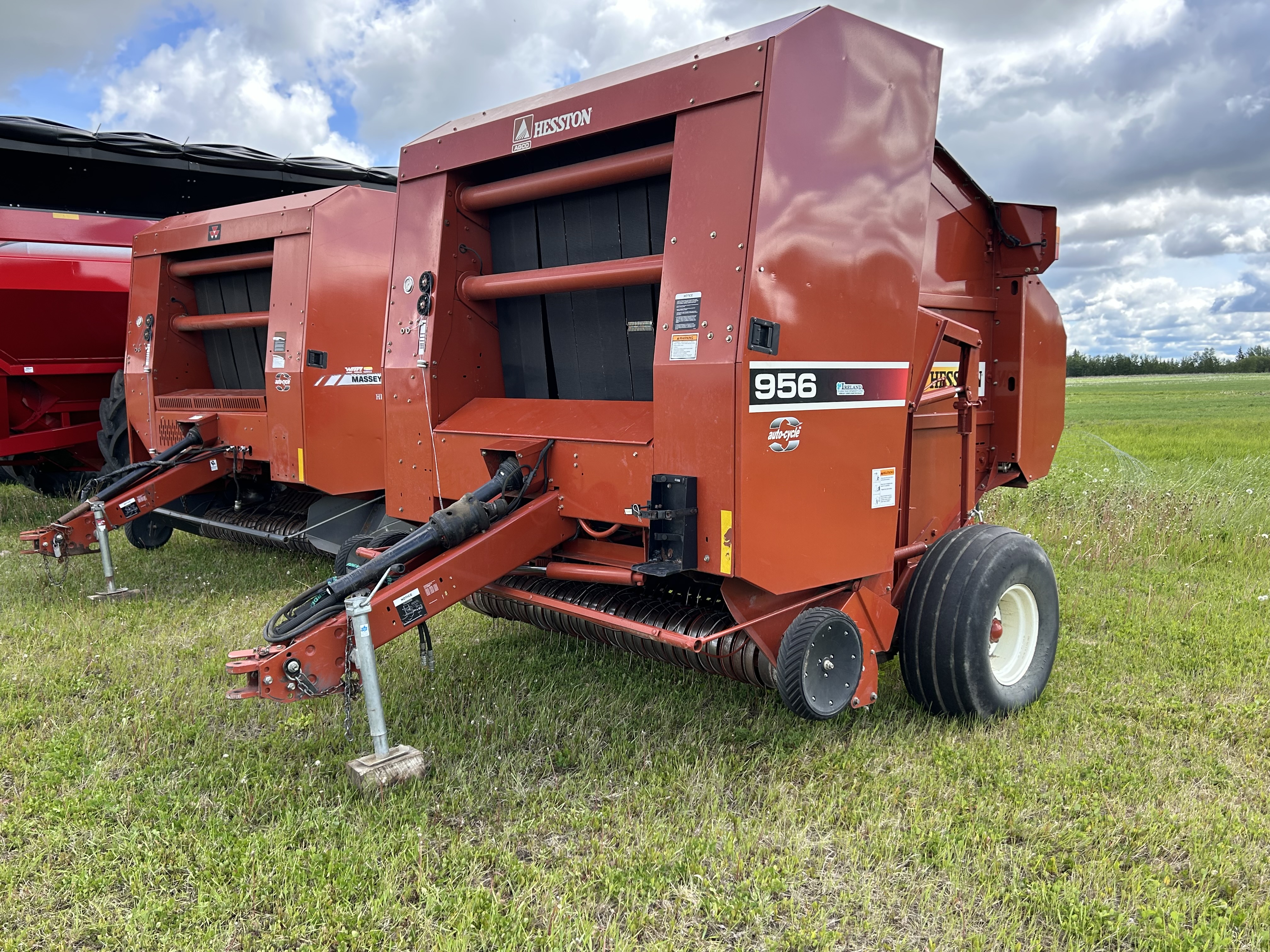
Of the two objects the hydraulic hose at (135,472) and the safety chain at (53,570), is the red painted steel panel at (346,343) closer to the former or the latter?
the hydraulic hose at (135,472)

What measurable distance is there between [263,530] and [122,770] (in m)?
3.43

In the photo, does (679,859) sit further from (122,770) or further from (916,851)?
(122,770)

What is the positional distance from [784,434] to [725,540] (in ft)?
1.36

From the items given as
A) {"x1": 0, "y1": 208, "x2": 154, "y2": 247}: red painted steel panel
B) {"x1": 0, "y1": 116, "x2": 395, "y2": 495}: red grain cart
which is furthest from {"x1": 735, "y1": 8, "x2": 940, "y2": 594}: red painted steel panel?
{"x1": 0, "y1": 208, "x2": 154, "y2": 247}: red painted steel panel

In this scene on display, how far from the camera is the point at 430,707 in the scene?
4051 millimetres

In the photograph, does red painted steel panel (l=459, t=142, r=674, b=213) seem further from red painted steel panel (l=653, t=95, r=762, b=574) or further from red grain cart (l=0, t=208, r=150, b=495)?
red grain cart (l=0, t=208, r=150, b=495)

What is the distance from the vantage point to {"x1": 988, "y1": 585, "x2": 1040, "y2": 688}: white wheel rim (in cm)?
415

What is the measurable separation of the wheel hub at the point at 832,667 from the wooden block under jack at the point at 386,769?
4.52 feet

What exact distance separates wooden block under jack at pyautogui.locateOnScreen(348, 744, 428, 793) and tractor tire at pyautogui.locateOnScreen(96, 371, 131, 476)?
579 cm

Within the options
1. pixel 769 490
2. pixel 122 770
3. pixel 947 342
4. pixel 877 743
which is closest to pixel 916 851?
pixel 877 743

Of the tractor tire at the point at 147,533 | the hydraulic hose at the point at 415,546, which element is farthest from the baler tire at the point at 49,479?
the hydraulic hose at the point at 415,546

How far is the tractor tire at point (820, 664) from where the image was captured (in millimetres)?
3154

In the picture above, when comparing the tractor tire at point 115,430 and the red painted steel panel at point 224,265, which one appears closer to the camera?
the red painted steel panel at point 224,265

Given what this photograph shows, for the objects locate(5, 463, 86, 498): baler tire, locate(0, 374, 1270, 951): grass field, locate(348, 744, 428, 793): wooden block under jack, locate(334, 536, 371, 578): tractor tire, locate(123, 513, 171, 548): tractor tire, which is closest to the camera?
locate(0, 374, 1270, 951): grass field
